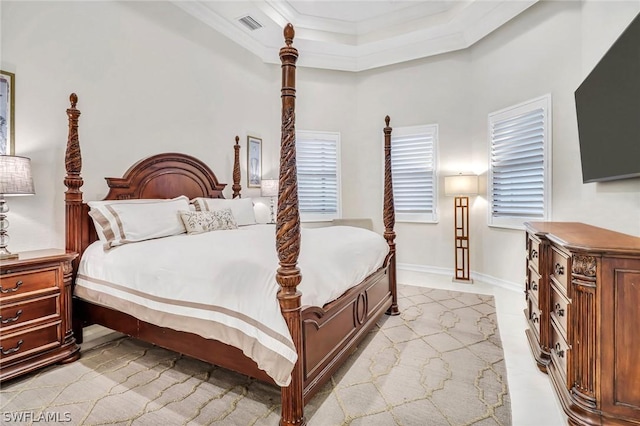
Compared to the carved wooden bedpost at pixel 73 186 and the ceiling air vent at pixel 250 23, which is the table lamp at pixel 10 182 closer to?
the carved wooden bedpost at pixel 73 186

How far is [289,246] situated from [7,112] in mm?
2552

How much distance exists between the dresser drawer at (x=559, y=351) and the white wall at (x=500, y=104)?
87 centimetres

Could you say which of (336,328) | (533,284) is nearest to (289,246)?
(336,328)

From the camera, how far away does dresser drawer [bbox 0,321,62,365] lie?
82.1 inches

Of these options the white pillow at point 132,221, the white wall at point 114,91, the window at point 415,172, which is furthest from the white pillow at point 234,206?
the window at point 415,172

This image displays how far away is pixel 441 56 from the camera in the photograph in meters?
4.90

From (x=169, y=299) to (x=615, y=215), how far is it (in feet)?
10.4

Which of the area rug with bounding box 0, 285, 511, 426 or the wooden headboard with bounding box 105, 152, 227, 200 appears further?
the wooden headboard with bounding box 105, 152, 227, 200

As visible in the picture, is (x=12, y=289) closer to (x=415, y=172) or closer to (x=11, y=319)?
(x=11, y=319)

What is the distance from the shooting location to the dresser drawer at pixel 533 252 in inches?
91.9

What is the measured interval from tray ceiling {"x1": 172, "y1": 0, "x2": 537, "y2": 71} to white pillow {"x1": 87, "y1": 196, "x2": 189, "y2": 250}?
2.56 m

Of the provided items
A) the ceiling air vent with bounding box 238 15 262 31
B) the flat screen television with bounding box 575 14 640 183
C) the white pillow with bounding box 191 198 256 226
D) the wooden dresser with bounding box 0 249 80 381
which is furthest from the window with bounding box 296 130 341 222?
the wooden dresser with bounding box 0 249 80 381

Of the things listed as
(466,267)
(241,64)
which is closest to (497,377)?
(466,267)

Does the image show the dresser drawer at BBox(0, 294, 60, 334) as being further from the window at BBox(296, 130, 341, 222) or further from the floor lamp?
the floor lamp
